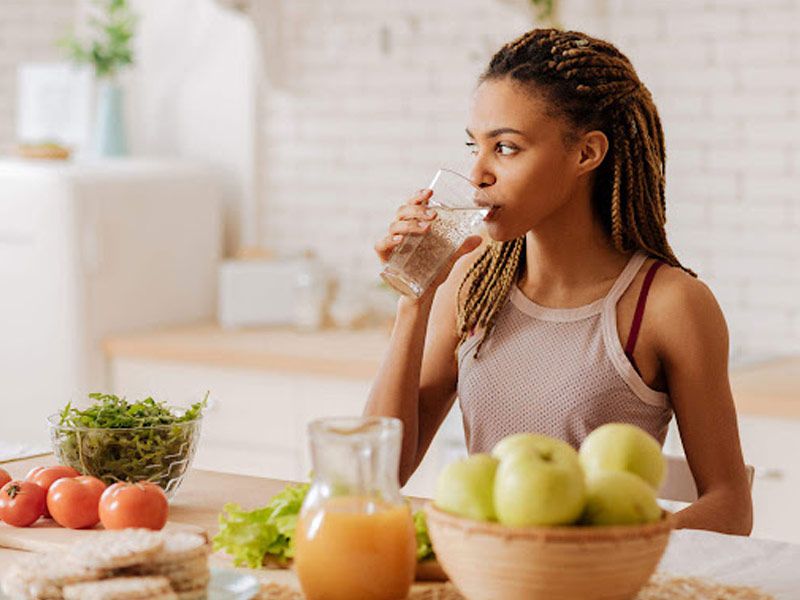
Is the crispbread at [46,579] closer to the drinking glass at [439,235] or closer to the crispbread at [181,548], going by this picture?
the crispbread at [181,548]

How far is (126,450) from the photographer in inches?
82.8

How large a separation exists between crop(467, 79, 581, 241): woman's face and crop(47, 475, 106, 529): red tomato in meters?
0.75

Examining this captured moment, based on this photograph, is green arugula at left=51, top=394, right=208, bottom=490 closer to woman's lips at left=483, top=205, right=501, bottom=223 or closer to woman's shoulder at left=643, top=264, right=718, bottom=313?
woman's lips at left=483, top=205, right=501, bottom=223

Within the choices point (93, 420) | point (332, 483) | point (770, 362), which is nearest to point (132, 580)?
point (332, 483)

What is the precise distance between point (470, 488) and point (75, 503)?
2.23 feet

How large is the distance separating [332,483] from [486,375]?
1.01m

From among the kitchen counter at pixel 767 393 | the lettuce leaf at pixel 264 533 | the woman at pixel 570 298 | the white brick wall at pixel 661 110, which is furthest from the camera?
the white brick wall at pixel 661 110

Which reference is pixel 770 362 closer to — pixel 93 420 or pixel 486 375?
pixel 486 375

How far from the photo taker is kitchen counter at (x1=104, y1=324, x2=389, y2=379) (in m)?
4.07

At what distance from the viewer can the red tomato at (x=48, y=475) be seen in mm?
2045

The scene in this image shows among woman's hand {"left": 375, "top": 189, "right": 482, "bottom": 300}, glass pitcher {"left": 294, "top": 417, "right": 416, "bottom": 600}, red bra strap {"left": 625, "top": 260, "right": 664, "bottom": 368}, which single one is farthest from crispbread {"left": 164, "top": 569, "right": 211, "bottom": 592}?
red bra strap {"left": 625, "top": 260, "right": 664, "bottom": 368}

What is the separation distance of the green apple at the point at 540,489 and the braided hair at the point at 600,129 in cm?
105

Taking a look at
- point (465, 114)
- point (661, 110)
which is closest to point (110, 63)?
point (465, 114)

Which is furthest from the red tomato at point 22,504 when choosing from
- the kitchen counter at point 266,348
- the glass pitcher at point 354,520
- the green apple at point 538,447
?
the kitchen counter at point 266,348
